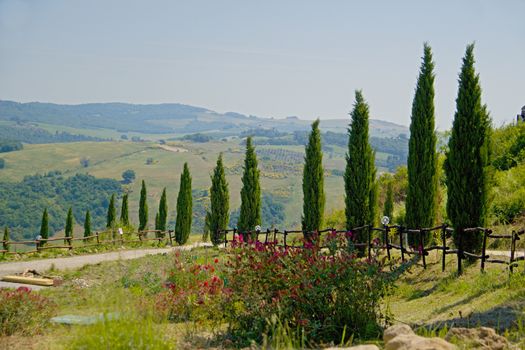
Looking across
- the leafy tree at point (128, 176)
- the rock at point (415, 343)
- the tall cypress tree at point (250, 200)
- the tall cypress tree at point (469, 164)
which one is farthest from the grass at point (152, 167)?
the rock at point (415, 343)

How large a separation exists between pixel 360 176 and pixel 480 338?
1191cm

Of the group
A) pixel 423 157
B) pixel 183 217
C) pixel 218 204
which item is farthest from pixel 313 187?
pixel 183 217

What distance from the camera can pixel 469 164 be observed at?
42.5ft

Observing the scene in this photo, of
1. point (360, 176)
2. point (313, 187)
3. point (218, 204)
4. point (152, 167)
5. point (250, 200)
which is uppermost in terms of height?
point (360, 176)

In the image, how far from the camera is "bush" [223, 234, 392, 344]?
7.47m

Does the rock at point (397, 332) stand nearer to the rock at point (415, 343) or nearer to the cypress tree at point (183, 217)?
the rock at point (415, 343)

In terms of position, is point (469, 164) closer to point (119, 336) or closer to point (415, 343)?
point (415, 343)

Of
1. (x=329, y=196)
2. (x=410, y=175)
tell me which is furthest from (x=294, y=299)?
(x=329, y=196)

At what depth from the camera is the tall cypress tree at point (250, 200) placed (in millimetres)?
25750

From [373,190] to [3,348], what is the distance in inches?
502

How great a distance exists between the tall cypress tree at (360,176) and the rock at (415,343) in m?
11.8

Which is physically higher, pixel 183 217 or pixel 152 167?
pixel 183 217

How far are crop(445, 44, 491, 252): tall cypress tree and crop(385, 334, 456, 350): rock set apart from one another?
25.8 feet

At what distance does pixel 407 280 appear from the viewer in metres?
12.6
